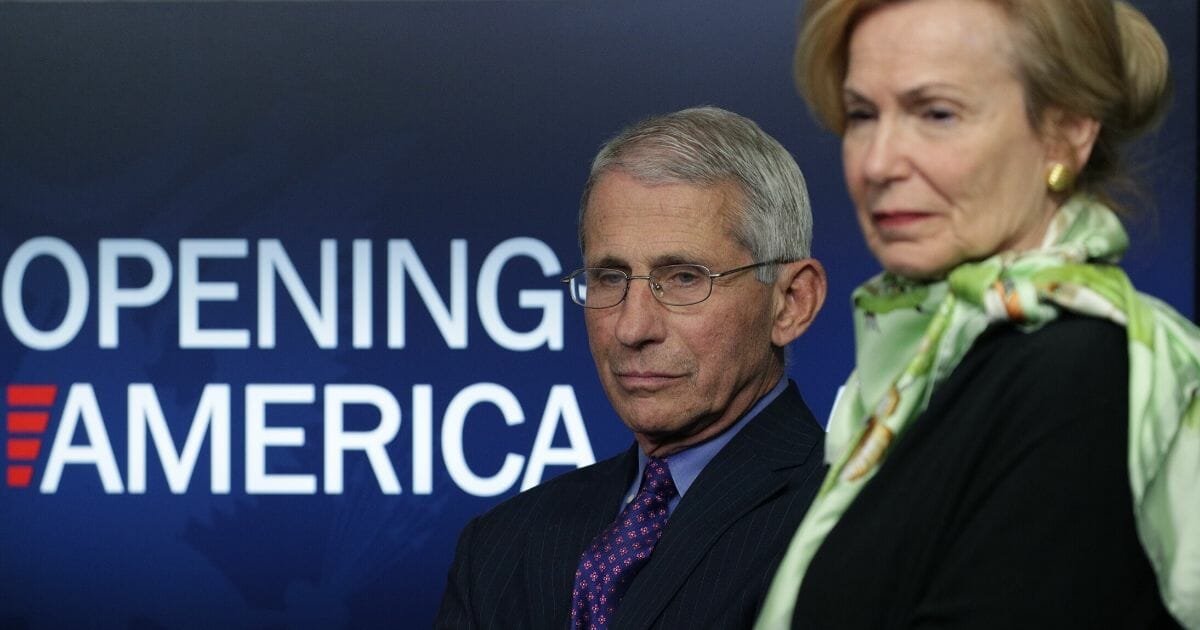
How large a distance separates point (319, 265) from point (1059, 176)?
8.01 ft

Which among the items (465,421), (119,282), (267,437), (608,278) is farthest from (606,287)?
(119,282)

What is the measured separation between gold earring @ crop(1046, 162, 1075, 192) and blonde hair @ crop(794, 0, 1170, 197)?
37mm

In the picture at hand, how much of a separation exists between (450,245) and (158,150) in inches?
27.3

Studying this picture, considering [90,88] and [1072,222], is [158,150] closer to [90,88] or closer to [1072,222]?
[90,88]

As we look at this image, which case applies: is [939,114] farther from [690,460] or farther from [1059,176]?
[690,460]

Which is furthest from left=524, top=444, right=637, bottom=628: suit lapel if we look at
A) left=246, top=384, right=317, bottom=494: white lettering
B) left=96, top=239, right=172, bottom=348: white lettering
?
left=96, top=239, right=172, bottom=348: white lettering

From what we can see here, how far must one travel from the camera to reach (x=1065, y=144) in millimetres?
1221

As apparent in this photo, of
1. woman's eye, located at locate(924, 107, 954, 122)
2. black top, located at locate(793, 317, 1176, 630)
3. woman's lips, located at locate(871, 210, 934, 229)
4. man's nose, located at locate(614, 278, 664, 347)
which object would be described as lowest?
black top, located at locate(793, 317, 1176, 630)

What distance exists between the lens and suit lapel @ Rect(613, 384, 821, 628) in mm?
1917

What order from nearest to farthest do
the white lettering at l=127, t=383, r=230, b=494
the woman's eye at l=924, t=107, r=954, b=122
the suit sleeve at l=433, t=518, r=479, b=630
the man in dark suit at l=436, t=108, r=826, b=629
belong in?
the woman's eye at l=924, t=107, r=954, b=122, the man in dark suit at l=436, t=108, r=826, b=629, the suit sleeve at l=433, t=518, r=479, b=630, the white lettering at l=127, t=383, r=230, b=494

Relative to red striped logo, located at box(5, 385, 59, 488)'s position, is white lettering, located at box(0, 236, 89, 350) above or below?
above

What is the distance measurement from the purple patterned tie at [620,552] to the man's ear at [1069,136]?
927mm

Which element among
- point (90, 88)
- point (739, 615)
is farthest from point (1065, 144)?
point (90, 88)

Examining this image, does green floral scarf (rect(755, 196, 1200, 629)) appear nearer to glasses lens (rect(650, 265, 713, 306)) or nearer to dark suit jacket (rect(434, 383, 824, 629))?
dark suit jacket (rect(434, 383, 824, 629))
